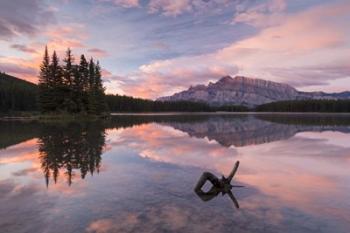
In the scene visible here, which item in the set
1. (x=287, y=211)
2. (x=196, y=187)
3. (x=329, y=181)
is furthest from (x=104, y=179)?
(x=329, y=181)

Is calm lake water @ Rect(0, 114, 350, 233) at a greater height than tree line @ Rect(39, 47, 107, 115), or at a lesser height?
lesser

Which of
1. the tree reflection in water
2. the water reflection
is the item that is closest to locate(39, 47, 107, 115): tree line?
the tree reflection in water

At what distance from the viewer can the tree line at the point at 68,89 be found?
75688 mm

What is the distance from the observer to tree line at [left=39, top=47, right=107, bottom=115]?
75688mm

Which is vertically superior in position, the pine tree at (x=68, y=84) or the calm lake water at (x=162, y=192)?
the pine tree at (x=68, y=84)

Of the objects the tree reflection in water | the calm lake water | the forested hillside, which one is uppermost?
the forested hillside

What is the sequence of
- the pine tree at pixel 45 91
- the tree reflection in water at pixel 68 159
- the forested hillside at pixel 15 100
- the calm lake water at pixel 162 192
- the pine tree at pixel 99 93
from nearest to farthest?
the calm lake water at pixel 162 192 < the tree reflection in water at pixel 68 159 < the pine tree at pixel 45 91 < the pine tree at pixel 99 93 < the forested hillside at pixel 15 100

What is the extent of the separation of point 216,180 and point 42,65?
75.6 meters

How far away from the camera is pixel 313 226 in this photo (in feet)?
32.3

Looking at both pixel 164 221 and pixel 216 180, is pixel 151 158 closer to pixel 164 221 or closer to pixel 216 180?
pixel 216 180

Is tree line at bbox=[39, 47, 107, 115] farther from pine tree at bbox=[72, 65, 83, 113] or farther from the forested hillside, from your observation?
the forested hillside

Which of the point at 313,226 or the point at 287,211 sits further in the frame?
the point at 287,211

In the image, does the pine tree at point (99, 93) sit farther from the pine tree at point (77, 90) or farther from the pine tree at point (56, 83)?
the pine tree at point (56, 83)

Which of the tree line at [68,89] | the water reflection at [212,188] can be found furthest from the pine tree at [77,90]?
the water reflection at [212,188]
